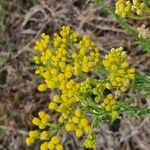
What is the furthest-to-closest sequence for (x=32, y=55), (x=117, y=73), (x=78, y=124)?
(x=32, y=55) < (x=117, y=73) < (x=78, y=124)

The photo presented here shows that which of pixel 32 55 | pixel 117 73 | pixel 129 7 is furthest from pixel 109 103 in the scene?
pixel 32 55

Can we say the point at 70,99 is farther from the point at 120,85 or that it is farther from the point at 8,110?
the point at 8,110

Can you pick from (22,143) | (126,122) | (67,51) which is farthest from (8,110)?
(67,51)

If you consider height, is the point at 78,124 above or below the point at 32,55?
above

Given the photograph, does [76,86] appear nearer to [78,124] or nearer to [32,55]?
[78,124]

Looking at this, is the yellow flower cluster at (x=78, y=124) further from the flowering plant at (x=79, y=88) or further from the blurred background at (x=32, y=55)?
the blurred background at (x=32, y=55)

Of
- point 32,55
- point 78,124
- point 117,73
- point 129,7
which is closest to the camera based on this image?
point 78,124
